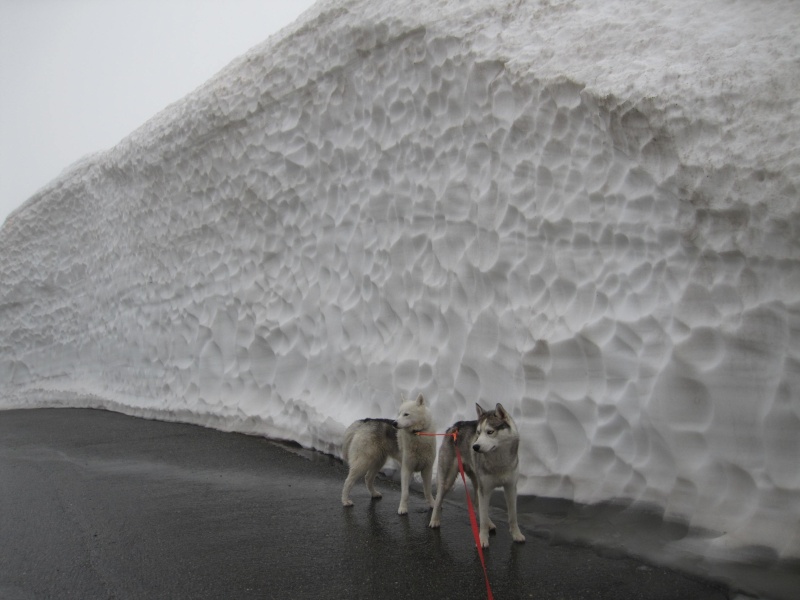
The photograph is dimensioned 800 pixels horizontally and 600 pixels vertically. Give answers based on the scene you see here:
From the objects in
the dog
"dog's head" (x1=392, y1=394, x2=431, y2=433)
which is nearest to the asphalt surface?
the dog

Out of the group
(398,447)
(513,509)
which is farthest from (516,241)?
(513,509)

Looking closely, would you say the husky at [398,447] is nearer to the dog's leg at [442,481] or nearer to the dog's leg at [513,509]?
the dog's leg at [442,481]

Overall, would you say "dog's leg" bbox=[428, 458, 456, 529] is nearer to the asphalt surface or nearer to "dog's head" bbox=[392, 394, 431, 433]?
the asphalt surface

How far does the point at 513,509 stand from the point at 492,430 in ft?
1.93

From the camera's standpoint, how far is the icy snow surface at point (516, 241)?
14.3ft

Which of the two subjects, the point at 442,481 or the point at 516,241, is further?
the point at 516,241

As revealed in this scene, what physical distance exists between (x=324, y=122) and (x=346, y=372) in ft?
9.66

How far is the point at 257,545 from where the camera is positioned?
16.3 feet

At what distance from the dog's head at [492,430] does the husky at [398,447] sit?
2.64ft

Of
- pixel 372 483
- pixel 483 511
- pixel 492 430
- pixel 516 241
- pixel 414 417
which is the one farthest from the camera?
pixel 516 241

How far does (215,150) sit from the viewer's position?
10273mm

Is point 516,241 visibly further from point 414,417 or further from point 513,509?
point 513,509

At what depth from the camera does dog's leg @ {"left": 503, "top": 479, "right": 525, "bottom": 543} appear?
4660 mm

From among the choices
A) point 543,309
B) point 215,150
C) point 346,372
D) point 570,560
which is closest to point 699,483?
point 570,560
